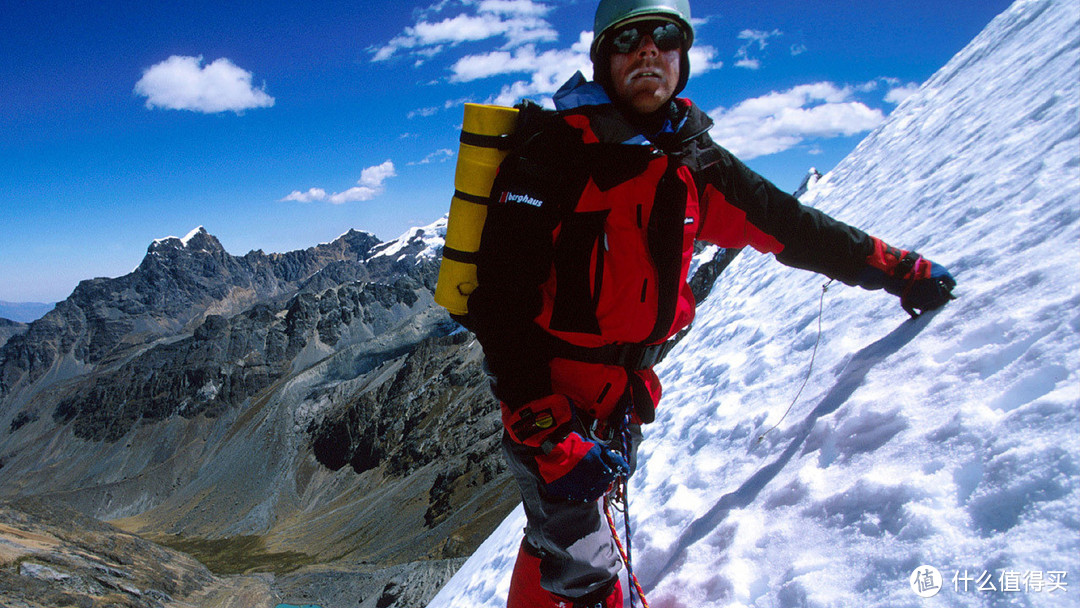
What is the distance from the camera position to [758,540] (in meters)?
3.94

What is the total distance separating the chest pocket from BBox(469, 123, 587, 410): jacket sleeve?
117mm

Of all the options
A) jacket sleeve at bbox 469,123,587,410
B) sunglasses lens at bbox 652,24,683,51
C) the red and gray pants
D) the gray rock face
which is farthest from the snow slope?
the gray rock face

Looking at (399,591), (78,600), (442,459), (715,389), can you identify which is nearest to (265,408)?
(442,459)

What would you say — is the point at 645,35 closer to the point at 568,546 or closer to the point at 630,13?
the point at 630,13

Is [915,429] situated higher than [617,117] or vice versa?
[617,117]

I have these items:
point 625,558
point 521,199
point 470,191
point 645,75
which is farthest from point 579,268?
point 625,558

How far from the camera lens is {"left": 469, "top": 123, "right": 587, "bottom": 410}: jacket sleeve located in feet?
12.0

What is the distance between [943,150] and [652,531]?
351 inches

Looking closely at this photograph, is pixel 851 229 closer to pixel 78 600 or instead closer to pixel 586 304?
pixel 586 304

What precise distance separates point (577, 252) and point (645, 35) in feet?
5.93

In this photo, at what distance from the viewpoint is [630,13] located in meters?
4.09

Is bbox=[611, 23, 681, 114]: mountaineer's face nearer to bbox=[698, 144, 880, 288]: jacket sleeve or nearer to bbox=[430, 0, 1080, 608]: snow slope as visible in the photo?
bbox=[698, 144, 880, 288]: jacket sleeve

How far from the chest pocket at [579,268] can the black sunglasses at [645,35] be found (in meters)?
1.40

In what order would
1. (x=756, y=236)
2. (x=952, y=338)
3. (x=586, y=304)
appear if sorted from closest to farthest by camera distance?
1. (x=586, y=304)
2. (x=952, y=338)
3. (x=756, y=236)
